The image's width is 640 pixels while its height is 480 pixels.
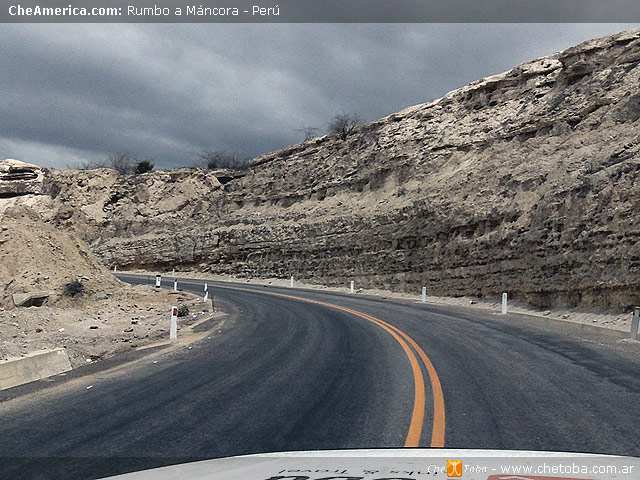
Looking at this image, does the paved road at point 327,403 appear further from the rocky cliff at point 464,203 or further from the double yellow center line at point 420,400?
the rocky cliff at point 464,203

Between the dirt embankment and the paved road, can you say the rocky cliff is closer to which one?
the dirt embankment

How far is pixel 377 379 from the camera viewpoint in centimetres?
757

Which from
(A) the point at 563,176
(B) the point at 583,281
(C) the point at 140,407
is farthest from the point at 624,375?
(A) the point at 563,176

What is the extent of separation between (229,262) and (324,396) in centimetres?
3999

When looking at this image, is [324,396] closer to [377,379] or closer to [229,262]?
[377,379]

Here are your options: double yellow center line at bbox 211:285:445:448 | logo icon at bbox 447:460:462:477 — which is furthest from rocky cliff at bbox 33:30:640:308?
logo icon at bbox 447:460:462:477

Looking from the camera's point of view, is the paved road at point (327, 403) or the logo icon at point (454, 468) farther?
the paved road at point (327, 403)

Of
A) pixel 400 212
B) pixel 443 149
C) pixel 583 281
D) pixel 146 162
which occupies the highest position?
pixel 146 162

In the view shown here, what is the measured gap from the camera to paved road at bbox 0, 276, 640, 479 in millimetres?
4754

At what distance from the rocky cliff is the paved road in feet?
26.2

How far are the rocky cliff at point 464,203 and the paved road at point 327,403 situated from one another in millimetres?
7990

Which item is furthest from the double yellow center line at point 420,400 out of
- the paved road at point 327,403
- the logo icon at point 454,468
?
the logo icon at point 454,468

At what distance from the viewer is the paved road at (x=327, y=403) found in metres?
4.75

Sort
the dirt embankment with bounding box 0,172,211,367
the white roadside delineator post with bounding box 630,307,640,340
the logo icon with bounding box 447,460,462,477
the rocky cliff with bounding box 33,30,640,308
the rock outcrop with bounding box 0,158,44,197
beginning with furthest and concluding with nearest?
the rock outcrop with bounding box 0,158,44,197
the rocky cliff with bounding box 33,30,640,308
the white roadside delineator post with bounding box 630,307,640,340
the dirt embankment with bounding box 0,172,211,367
the logo icon with bounding box 447,460,462,477
